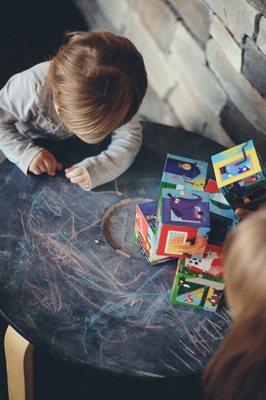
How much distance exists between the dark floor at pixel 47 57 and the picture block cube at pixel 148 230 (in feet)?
2.18

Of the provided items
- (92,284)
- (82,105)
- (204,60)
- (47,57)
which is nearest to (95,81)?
(82,105)

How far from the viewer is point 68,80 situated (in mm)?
1450

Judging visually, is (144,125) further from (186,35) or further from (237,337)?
(237,337)

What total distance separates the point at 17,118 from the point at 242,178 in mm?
848

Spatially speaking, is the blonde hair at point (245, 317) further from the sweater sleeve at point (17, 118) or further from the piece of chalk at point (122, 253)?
the sweater sleeve at point (17, 118)

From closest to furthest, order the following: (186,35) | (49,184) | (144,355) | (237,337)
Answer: (237,337), (144,355), (49,184), (186,35)

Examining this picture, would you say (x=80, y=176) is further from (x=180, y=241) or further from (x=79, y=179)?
(x=180, y=241)

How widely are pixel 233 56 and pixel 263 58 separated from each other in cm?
17

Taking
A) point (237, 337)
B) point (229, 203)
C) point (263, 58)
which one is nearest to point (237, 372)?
point (237, 337)

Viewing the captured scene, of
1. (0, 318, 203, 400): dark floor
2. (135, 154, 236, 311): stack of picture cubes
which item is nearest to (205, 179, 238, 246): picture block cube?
(135, 154, 236, 311): stack of picture cubes

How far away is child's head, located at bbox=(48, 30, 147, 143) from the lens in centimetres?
143

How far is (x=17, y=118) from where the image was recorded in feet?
5.82

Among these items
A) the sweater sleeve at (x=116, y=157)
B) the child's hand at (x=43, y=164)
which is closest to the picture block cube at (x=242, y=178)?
the sweater sleeve at (x=116, y=157)

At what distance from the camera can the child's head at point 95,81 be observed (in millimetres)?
1434
